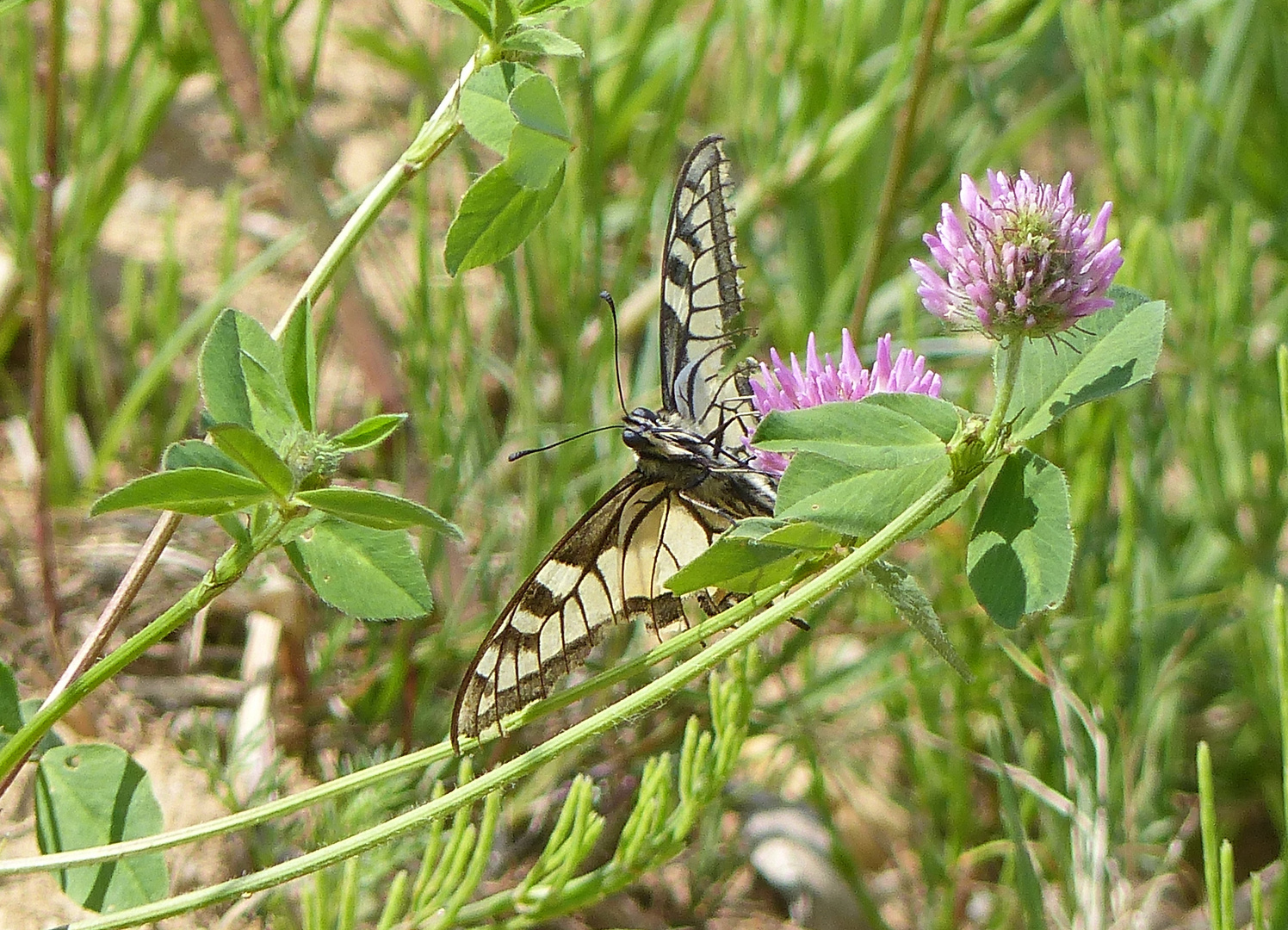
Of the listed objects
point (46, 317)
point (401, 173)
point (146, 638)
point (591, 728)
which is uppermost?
point (46, 317)

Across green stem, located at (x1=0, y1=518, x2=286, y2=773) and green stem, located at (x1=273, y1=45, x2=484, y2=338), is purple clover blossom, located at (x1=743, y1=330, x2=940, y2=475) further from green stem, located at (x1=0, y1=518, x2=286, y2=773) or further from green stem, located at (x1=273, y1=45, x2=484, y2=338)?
green stem, located at (x1=0, y1=518, x2=286, y2=773)

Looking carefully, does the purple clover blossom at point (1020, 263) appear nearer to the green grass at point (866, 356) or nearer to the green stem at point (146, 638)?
the green stem at point (146, 638)

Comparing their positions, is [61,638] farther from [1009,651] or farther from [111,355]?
[1009,651]

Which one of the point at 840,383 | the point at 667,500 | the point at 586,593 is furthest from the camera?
the point at 667,500

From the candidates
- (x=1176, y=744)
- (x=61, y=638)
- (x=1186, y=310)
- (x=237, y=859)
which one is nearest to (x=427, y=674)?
(x=237, y=859)

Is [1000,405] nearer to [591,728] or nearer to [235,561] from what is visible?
[591,728]

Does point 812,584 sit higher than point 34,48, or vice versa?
point 34,48

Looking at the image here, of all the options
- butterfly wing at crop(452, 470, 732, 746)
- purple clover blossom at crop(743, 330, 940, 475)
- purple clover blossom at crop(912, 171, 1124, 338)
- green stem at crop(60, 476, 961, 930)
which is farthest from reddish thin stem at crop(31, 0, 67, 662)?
purple clover blossom at crop(912, 171, 1124, 338)

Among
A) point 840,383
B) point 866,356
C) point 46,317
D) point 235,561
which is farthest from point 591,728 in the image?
point 866,356
